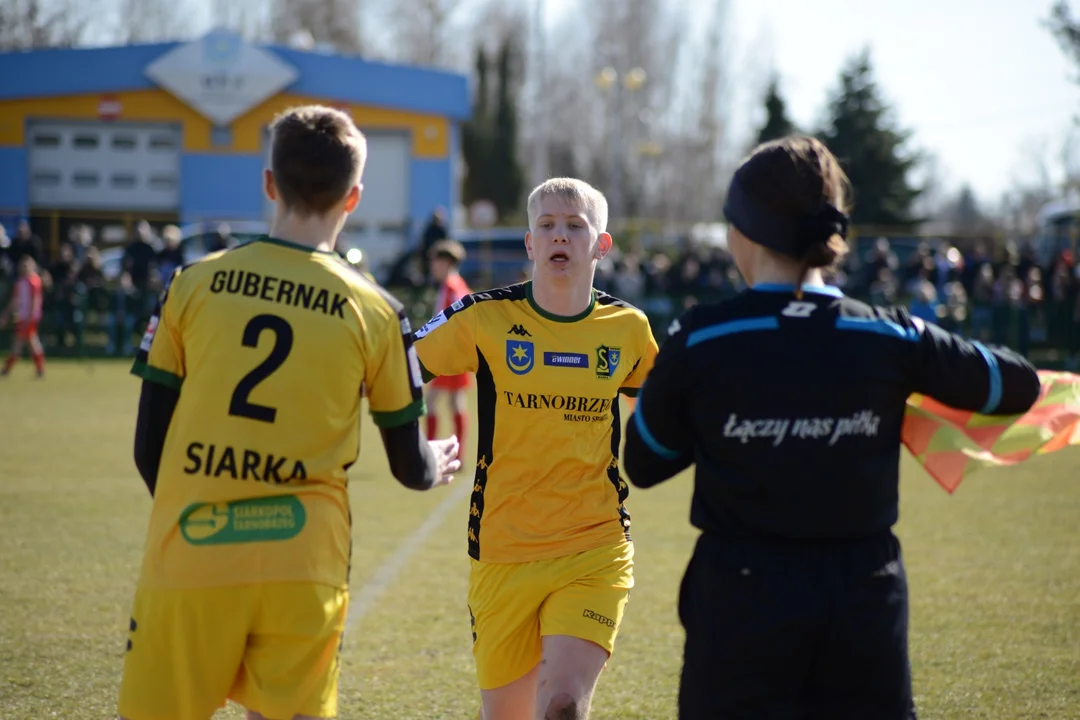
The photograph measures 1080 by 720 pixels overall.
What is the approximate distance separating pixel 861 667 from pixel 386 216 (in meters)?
35.7

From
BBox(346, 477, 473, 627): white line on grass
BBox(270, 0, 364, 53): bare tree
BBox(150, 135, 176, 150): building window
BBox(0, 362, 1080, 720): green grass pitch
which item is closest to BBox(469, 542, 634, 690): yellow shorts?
BBox(0, 362, 1080, 720): green grass pitch

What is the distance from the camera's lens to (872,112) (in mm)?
44562

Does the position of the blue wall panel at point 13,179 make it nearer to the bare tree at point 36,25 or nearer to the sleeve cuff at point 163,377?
the bare tree at point 36,25

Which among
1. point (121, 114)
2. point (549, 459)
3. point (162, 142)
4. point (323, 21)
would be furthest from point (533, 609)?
point (323, 21)

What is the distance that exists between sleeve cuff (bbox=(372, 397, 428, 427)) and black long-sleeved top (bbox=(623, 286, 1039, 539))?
621 mm

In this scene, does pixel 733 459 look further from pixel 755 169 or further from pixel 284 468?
pixel 284 468

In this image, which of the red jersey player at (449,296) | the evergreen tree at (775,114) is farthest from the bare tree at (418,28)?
the red jersey player at (449,296)

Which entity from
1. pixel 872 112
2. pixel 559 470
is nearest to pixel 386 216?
pixel 872 112

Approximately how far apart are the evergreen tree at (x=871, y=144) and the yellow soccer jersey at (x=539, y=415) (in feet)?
137

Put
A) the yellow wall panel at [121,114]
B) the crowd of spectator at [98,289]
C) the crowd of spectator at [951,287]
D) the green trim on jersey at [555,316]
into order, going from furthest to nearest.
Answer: the yellow wall panel at [121,114] → the crowd of spectator at [98,289] → the crowd of spectator at [951,287] → the green trim on jersey at [555,316]

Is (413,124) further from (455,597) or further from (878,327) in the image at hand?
(878,327)

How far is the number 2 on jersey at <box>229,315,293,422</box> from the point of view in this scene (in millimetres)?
2844

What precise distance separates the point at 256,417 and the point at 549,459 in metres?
1.47

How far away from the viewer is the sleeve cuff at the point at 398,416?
3062mm
